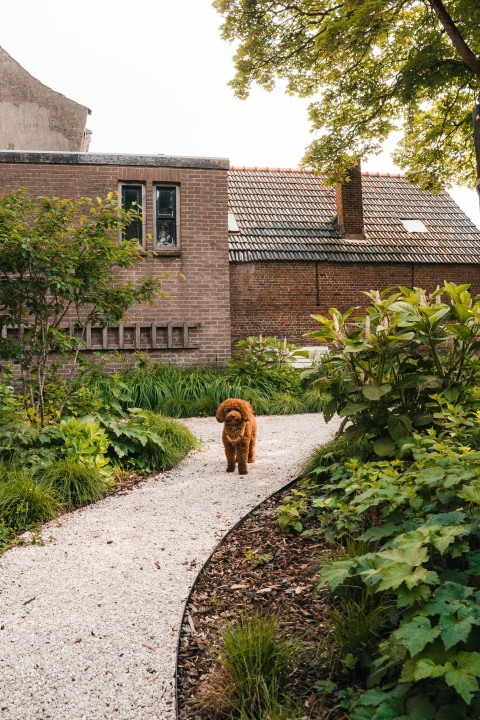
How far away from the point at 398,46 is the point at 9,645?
46.0 ft

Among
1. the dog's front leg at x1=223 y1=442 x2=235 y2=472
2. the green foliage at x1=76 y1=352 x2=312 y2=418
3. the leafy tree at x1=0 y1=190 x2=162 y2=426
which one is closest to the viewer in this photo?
the leafy tree at x1=0 y1=190 x2=162 y2=426

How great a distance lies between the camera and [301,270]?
16.4 meters

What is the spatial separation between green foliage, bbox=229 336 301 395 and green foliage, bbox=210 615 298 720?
8.42 metres

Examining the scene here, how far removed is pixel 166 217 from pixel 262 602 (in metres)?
10.9

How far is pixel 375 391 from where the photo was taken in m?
4.27

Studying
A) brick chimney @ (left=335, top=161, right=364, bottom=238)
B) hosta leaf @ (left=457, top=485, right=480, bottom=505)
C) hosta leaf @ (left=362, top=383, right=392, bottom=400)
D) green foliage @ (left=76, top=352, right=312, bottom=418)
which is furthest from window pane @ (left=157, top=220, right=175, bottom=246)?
hosta leaf @ (left=457, top=485, right=480, bottom=505)

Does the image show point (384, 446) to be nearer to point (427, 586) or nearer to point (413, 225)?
point (427, 586)

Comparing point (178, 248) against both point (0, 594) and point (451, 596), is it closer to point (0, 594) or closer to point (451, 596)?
point (0, 594)

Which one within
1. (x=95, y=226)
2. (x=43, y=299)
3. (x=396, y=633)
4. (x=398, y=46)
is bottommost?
(x=396, y=633)

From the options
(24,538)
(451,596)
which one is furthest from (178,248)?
(451,596)

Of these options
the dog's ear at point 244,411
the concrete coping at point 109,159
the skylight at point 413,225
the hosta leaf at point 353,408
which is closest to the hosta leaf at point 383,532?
the hosta leaf at point 353,408

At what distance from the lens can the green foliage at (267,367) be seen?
11531mm

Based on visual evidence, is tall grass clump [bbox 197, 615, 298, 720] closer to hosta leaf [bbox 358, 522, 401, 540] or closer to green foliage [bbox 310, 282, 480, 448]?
hosta leaf [bbox 358, 522, 401, 540]

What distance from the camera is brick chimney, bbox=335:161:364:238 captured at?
17.4 m
